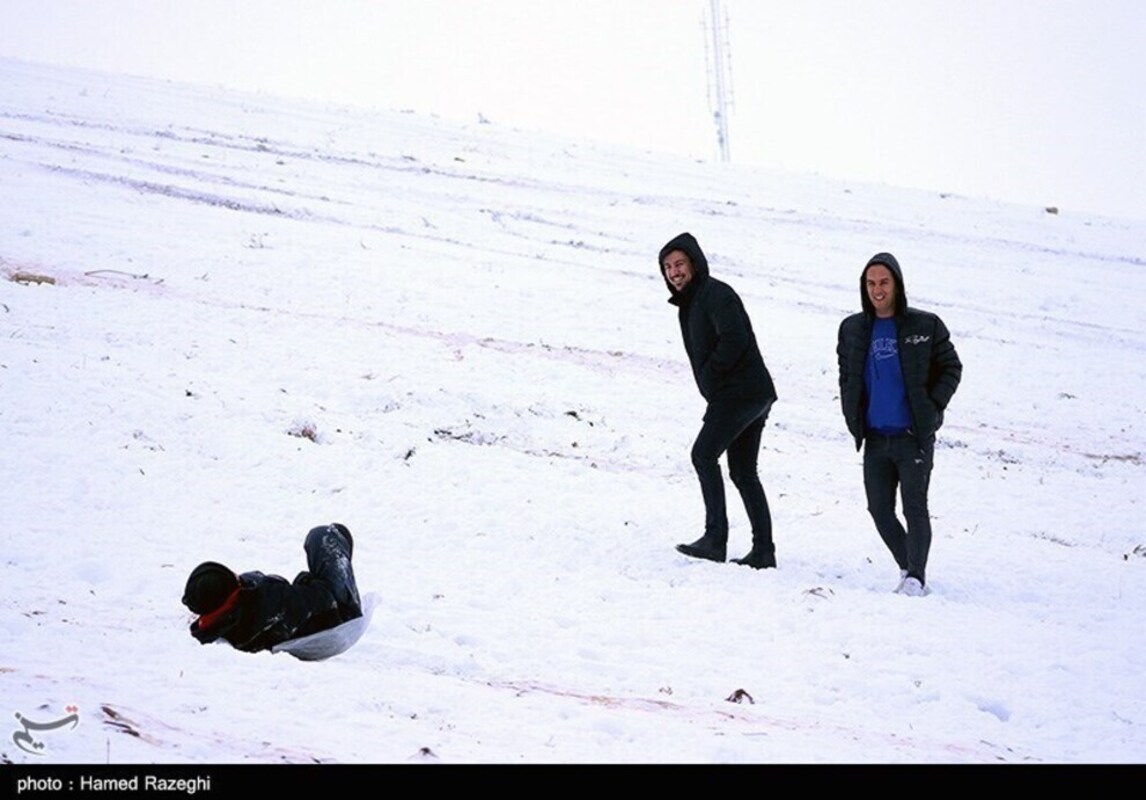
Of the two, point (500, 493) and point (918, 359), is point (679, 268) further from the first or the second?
point (500, 493)

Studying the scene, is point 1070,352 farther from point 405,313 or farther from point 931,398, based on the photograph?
point 931,398

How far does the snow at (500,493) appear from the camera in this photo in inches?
183

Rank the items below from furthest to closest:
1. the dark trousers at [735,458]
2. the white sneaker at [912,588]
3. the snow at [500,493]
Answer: the dark trousers at [735,458], the white sneaker at [912,588], the snow at [500,493]

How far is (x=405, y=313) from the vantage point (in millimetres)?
13703

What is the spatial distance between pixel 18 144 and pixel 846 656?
62.5 ft

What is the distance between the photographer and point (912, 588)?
7.03 meters

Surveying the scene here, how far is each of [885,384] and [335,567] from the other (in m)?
3.62

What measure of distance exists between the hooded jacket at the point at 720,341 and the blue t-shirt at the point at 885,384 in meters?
0.65

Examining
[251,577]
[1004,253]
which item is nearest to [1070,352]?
[1004,253]

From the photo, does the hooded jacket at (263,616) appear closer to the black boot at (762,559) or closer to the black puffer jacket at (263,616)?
the black puffer jacket at (263,616)

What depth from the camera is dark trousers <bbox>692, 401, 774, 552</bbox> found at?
7262mm

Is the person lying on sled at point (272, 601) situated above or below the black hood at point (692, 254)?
below

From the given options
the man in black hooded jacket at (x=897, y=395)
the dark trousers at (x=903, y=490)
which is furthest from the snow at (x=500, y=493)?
the man in black hooded jacket at (x=897, y=395)

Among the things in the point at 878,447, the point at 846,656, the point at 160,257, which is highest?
the point at 160,257
